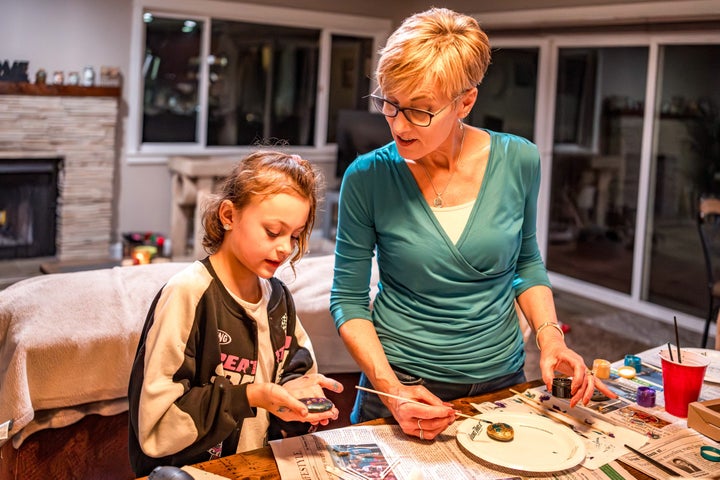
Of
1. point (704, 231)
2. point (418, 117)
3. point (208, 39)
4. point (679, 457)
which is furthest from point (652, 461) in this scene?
point (208, 39)

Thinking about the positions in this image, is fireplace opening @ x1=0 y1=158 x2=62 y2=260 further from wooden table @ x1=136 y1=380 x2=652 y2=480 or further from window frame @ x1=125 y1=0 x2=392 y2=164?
wooden table @ x1=136 y1=380 x2=652 y2=480

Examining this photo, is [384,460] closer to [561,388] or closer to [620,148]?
[561,388]

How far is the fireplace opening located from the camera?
18.2ft

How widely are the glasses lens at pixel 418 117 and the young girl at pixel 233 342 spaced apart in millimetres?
205

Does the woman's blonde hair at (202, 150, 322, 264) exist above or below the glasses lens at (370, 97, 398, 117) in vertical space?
below

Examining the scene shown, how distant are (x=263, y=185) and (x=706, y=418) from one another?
881 millimetres

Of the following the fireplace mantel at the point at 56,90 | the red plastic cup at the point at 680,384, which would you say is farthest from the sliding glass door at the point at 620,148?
the red plastic cup at the point at 680,384

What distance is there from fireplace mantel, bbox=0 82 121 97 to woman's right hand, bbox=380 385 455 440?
15.8ft

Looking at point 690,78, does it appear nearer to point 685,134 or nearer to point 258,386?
point 685,134

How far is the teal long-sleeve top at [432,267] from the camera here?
5.05ft

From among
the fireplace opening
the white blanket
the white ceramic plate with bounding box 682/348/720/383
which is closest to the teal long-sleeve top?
the white ceramic plate with bounding box 682/348/720/383

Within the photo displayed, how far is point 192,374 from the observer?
135 centimetres

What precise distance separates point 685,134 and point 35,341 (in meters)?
4.28

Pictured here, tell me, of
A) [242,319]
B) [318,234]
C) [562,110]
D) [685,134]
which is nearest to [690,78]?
[685,134]
